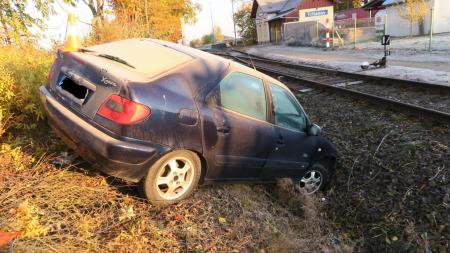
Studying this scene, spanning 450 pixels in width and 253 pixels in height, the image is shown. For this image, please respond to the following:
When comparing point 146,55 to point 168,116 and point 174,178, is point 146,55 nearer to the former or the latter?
point 168,116

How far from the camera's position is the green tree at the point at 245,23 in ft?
225

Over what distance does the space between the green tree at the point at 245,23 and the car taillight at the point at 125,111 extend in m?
63.7

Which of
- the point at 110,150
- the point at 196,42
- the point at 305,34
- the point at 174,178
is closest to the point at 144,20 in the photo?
the point at 305,34

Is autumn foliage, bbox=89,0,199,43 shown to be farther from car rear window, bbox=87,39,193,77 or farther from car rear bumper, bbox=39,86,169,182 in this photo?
car rear bumper, bbox=39,86,169,182

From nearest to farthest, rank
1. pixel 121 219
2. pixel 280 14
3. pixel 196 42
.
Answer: pixel 121 219
pixel 280 14
pixel 196 42

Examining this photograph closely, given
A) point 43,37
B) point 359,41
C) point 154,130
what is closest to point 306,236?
point 154,130

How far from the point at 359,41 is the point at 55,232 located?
3334 cm

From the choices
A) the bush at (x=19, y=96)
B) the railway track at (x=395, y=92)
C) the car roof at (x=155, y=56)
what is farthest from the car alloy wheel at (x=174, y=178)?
the railway track at (x=395, y=92)

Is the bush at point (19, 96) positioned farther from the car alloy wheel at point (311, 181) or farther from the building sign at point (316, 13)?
the building sign at point (316, 13)

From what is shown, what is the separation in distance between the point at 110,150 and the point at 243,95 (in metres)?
1.56

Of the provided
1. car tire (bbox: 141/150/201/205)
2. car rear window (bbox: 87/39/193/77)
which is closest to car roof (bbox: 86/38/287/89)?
car rear window (bbox: 87/39/193/77)

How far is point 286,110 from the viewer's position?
15.7 feet

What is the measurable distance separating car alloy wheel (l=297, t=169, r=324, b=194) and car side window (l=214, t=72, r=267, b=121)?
1308mm

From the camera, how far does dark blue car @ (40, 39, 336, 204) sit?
3395 millimetres
